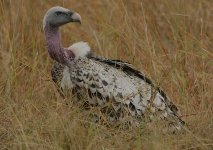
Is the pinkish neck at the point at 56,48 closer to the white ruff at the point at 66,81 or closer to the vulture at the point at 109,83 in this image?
the vulture at the point at 109,83

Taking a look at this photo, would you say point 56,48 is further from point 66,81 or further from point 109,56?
point 109,56

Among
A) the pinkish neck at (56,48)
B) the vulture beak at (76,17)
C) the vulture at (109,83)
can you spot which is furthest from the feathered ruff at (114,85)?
the vulture beak at (76,17)

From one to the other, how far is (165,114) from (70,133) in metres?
1.09

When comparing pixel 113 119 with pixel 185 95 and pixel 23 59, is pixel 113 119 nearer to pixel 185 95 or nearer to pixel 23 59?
pixel 185 95

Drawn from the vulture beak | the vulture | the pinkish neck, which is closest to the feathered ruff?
the vulture

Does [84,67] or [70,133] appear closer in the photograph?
[70,133]

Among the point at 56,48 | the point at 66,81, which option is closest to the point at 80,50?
the point at 56,48

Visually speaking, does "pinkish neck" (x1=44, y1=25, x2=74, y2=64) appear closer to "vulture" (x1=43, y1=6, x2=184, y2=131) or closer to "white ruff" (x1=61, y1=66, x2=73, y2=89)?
"vulture" (x1=43, y1=6, x2=184, y2=131)

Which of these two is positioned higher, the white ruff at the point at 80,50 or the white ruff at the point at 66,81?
the white ruff at the point at 80,50

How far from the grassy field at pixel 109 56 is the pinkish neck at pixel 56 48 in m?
0.16

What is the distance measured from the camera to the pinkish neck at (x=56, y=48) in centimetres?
595

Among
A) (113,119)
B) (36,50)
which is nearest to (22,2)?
(36,50)

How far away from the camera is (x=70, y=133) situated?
15.3ft

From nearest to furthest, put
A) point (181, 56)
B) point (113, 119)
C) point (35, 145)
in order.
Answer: point (35, 145), point (113, 119), point (181, 56)
